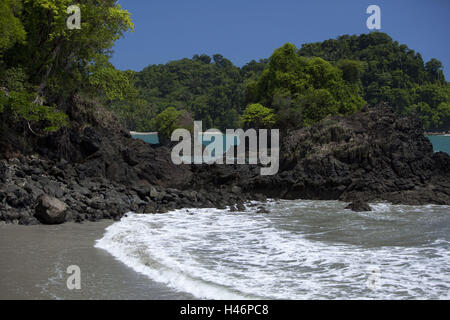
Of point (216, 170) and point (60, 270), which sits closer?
point (60, 270)

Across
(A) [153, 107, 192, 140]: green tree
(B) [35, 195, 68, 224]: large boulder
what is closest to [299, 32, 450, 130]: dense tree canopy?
(A) [153, 107, 192, 140]: green tree

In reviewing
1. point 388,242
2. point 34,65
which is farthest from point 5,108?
point 388,242

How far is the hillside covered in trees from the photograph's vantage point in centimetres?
4388

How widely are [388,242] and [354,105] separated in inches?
1416

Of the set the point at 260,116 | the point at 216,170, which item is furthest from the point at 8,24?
the point at 260,116

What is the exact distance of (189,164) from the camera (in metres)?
26.2

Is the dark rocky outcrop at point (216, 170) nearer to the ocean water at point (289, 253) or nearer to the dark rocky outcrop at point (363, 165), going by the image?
the dark rocky outcrop at point (363, 165)

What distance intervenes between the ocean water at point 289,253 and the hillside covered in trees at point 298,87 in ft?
45.2

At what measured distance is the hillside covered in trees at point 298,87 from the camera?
43875 millimetres

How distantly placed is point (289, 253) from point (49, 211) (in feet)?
23.7

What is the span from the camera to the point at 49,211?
46.2ft
